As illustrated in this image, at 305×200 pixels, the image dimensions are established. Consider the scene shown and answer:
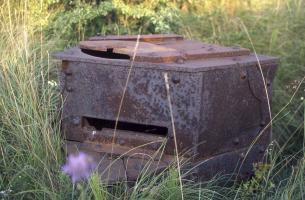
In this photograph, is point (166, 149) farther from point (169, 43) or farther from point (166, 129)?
point (169, 43)

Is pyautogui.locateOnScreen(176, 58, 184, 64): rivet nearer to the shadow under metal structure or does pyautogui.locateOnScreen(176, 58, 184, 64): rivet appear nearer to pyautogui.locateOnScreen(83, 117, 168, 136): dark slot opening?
the shadow under metal structure

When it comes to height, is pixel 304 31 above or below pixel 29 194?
above

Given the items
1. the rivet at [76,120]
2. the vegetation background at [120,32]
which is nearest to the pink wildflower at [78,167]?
the vegetation background at [120,32]

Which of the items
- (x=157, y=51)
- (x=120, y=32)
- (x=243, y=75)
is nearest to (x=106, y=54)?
(x=157, y=51)

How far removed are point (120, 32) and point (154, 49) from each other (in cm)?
250

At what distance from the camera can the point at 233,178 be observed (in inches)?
148

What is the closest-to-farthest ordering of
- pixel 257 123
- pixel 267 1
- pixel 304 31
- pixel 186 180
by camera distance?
pixel 186 180, pixel 257 123, pixel 304 31, pixel 267 1

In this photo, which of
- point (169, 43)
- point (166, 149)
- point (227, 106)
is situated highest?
point (169, 43)

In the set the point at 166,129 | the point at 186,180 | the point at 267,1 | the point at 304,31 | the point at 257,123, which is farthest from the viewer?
the point at 267,1

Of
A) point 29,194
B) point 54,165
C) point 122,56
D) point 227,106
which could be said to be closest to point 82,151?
point 54,165

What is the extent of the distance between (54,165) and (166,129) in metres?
0.71

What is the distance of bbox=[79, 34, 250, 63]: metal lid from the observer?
3.39 m

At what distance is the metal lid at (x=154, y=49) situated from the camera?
134 inches

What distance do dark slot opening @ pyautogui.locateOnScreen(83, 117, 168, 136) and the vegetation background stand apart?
22 cm
